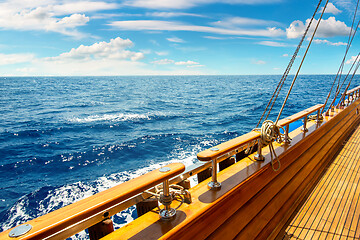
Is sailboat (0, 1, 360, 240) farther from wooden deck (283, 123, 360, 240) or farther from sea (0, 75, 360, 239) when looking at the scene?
sea (0, 75, 360, 239)

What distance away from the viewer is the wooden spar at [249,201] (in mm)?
1337

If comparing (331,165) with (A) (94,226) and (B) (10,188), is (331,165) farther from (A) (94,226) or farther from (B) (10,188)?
(B) (10,188)

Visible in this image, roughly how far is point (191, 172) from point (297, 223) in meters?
1.66

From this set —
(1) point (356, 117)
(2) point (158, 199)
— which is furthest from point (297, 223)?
(1) point (356, 117)

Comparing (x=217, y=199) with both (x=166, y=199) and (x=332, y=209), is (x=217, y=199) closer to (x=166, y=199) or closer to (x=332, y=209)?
(x=166, y=199)

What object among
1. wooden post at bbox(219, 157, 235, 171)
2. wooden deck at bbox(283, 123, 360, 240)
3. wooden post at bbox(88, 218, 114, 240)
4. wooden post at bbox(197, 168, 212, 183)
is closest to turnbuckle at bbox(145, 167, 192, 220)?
wooden post at bbox(88, 218, 114, 240)

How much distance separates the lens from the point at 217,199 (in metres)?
1.58

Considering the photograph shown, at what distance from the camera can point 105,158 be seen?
8.16m

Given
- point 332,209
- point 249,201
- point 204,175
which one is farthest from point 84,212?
point 332,209

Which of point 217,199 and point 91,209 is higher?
point 91,209

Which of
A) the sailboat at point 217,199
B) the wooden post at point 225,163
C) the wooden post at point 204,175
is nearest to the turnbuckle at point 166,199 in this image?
the sailboat at point 217,199

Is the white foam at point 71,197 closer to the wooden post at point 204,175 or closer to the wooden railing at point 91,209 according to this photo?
the wooden post at point 204,175

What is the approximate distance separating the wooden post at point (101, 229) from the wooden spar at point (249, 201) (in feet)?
0.17

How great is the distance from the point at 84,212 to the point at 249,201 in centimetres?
150
